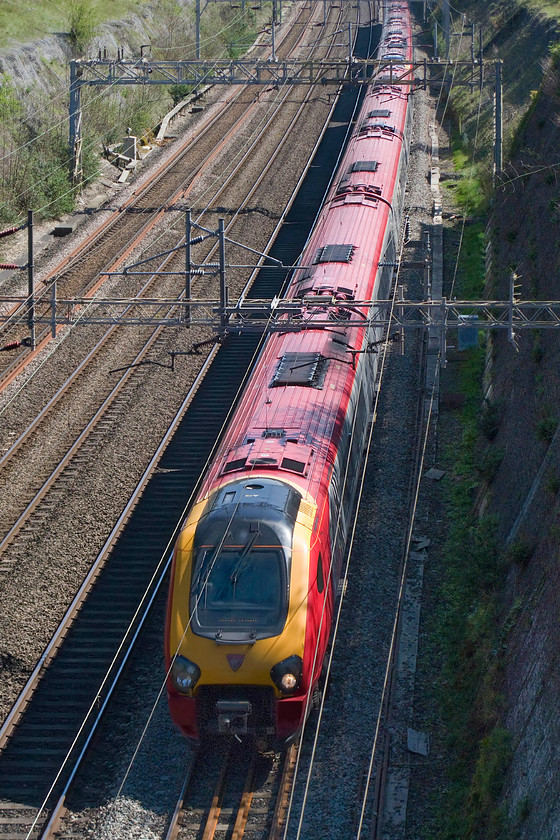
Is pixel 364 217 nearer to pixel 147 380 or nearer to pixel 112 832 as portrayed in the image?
pixel 147 380

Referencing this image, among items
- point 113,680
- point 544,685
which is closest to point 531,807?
point 544,685

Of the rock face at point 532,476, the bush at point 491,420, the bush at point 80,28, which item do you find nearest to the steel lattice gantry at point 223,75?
the rock face at point 532,476

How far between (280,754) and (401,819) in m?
1.93

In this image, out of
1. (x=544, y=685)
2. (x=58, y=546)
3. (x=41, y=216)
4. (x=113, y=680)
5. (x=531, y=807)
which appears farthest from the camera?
(x=41, y=216)

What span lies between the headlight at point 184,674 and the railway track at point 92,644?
206 cm

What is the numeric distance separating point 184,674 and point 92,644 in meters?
3.58

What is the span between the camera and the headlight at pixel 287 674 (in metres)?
13.0

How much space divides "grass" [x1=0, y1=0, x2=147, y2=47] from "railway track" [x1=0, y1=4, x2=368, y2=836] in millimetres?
29911

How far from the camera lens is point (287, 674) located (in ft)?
42.8

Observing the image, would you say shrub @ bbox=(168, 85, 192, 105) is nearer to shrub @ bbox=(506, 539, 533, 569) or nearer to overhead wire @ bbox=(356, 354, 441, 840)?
overhead wire @ bbox=(356, 354, 441, 840)

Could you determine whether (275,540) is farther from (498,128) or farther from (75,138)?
(75,138)

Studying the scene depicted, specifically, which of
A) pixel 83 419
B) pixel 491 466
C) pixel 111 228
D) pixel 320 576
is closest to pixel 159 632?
pixel 320 576

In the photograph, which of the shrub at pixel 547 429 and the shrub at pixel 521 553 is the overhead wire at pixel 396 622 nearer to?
the shrub at pixel 521 553

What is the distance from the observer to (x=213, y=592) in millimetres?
13602
